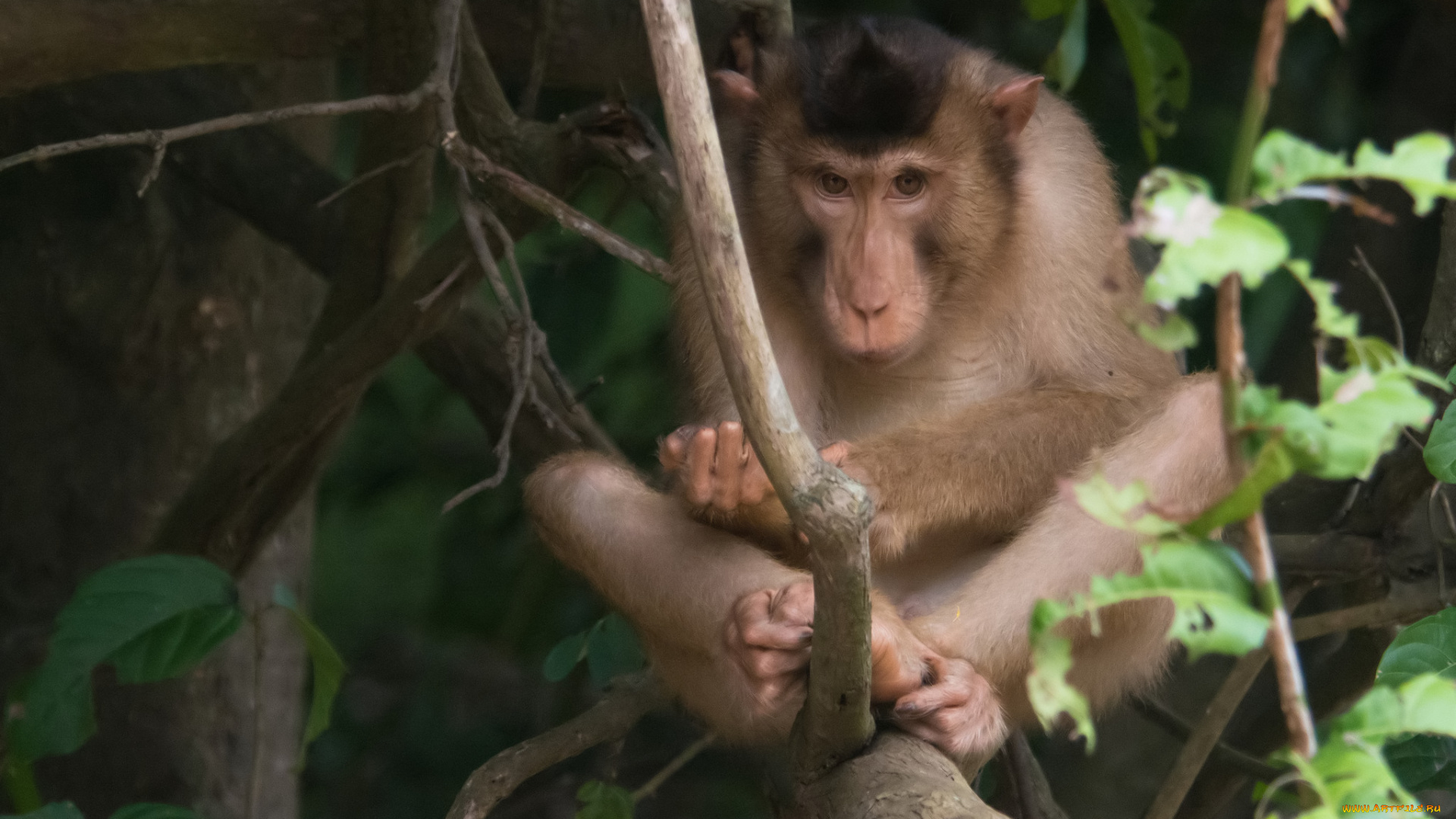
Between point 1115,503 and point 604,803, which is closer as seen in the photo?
point 1115,503

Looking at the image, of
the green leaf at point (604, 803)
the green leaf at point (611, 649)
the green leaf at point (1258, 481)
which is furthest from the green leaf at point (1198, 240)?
the green leaf at point (611, 649)

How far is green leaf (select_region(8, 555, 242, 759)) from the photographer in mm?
2943

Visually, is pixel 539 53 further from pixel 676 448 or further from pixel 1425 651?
pixel 1425 651

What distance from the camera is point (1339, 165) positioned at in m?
1.04

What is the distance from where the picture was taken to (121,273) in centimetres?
448

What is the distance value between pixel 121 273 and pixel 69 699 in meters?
1.90

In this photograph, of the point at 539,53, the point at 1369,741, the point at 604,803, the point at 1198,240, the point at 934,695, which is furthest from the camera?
the point at 539,53

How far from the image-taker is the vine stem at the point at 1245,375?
1.00 meters

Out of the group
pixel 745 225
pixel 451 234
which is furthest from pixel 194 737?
pixel 745 225

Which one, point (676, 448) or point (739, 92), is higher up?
point (739, 92)

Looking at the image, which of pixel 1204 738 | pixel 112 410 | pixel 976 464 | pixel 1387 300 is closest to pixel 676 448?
pixel 976 464

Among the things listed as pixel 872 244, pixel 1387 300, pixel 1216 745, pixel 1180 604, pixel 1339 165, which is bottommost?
pixel 1216 745

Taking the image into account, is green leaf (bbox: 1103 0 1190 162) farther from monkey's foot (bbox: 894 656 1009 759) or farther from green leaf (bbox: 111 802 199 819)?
green leaf (bbox: 111 802 199 819)

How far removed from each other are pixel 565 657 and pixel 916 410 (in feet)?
3.55
